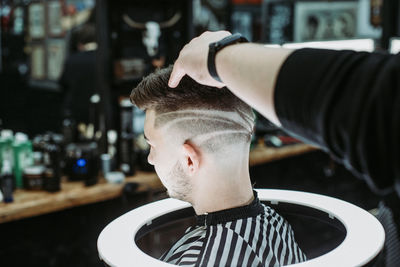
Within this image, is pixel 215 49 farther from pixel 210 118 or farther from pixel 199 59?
pixel 210 118

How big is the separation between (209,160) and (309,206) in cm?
41

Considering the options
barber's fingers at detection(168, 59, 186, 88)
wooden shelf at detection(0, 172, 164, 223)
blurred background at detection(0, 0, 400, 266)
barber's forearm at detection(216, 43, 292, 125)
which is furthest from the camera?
blurred background at detection(0, 0, 400, 266)

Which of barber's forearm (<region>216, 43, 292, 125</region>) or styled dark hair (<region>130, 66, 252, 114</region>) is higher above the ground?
barber's forearm (<region>216, 43, 292, 125</region>)

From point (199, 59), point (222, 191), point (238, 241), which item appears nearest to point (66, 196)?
point (222, 191)

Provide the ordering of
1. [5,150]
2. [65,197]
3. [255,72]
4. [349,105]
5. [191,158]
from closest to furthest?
[349,105] < [255,72] < [191,158] < [65,197] < [5,150]

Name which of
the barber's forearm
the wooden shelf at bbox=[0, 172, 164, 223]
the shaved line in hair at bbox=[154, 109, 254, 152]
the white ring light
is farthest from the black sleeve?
the wooden shelf at bbox=[0, 172, 164, 223]

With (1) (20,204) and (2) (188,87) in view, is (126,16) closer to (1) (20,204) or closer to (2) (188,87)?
(1) (20,204)

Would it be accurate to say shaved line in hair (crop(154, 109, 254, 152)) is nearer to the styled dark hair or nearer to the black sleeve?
the styled dark hair

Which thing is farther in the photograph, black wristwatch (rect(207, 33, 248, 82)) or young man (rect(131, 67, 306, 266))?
young man (rect(131, 67, 306, 266))

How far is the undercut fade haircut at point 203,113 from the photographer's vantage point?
1.43 meters

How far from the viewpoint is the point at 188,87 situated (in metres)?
1.47

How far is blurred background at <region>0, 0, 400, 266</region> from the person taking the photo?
8.85 feet

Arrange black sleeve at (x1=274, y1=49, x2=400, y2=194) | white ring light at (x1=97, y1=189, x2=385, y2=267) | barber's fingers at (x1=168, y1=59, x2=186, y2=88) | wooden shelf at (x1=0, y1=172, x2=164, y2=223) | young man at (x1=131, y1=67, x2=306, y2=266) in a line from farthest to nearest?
wooden shelf at (x1=0, y1=172, x2=164, y2=223)
young man at (x1=131, y1=67, x2=306, y2=266)
white ring light at (x1=97, y1=189, x2=385, y2=267)
barber's fingers at (x1=168, y1=59, x2=186, y2=88)
black sleeve at (x1=274, y1=49, x2=400, y2=194)

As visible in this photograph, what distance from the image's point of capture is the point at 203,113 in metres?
1.44
